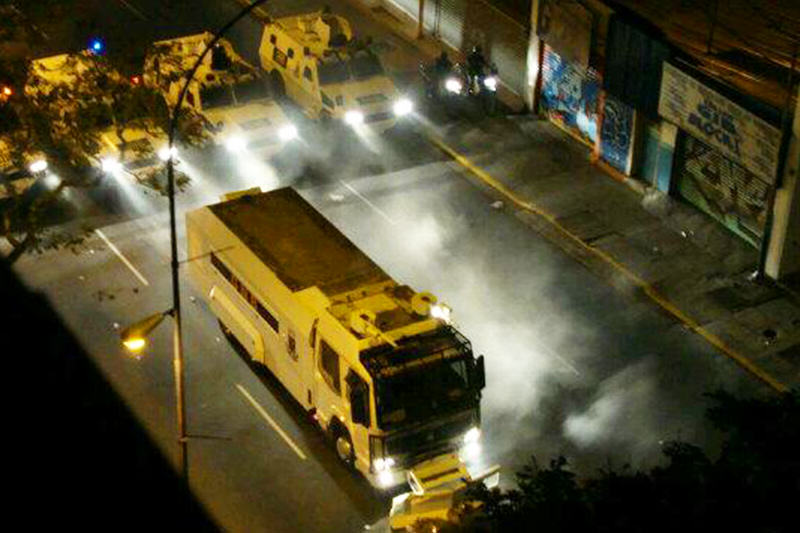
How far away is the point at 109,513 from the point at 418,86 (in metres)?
19.7

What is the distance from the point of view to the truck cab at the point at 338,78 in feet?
115

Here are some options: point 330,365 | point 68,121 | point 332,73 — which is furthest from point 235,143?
point 330,365

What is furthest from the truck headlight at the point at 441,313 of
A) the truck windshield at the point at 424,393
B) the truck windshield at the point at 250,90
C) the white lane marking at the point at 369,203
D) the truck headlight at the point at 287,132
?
the truck windshield at the point at 250,90

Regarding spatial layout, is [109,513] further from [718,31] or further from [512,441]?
[718,31]

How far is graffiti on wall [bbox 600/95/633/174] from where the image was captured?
108 ft

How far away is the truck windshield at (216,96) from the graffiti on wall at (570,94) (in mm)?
8628

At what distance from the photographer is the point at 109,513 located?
887 inches

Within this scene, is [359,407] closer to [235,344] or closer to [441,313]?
[441,313]

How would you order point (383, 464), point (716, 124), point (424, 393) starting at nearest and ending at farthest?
point (424, 393), point (383, 464), point (716, 124)

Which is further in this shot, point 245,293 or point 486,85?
point 486,85

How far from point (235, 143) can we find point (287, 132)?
1.45 metres

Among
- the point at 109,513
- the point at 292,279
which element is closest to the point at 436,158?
the point at 292,279

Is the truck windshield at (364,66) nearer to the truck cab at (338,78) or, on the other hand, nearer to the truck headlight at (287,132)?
the truck cab at (338,78)

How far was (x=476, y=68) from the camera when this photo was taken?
120 ft
